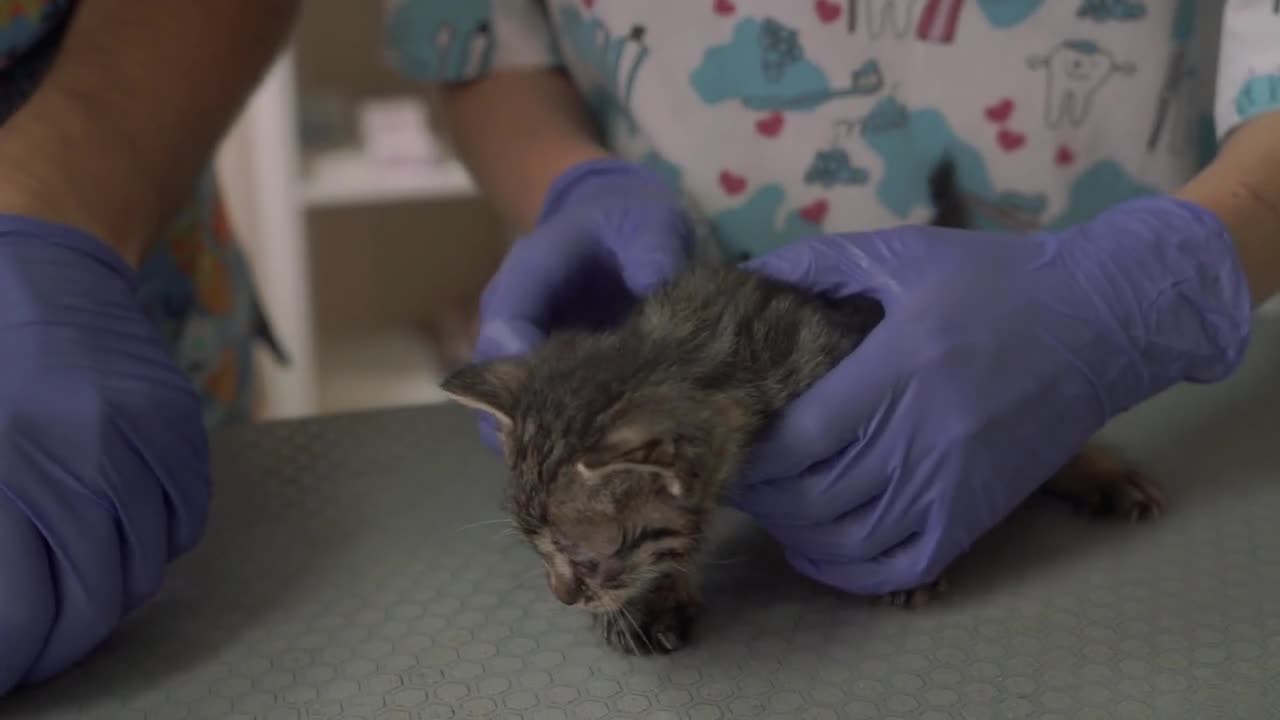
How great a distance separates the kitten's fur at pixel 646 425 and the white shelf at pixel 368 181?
1.44 meters

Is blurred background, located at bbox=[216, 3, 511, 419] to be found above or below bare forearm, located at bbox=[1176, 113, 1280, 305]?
below

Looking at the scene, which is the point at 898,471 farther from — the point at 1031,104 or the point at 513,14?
the point at 513,14

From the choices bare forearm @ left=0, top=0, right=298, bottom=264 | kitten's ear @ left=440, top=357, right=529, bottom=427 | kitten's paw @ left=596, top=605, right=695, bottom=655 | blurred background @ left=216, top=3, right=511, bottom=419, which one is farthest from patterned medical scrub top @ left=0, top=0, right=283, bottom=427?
blurred background @ left=216, top=3, right=511, bottom=419

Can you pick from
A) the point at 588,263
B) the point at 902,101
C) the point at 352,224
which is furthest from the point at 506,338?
the point at 352,224

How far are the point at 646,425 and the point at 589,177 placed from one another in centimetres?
40

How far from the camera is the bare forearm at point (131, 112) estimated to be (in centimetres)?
99

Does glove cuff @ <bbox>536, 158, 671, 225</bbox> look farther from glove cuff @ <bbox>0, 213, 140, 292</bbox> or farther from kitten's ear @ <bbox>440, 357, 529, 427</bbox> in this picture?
glove cuff @ <bbox>0, 213, 140, 292</bbox>

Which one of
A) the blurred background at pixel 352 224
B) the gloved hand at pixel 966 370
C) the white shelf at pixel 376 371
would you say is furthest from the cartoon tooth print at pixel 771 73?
the white shelf at pixel 376 371

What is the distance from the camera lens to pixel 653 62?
1.16m

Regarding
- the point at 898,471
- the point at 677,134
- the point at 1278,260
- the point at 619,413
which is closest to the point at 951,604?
the point at 898,471

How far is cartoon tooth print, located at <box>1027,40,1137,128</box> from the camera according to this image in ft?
3.69

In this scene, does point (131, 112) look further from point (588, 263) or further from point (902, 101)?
point (902, 101)

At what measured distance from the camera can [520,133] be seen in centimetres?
122

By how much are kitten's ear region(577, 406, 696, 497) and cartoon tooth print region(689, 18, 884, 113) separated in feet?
1.46
